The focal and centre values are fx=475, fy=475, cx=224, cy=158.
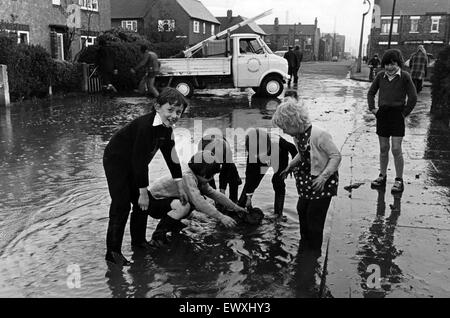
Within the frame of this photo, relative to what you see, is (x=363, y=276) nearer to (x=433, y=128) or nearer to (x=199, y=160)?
(x=199, y=160)

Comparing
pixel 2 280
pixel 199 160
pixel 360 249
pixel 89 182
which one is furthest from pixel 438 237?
pixel 89 182

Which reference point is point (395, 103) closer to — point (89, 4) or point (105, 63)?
point (105, 63)

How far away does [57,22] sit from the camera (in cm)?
2566

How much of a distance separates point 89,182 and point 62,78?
13.4m

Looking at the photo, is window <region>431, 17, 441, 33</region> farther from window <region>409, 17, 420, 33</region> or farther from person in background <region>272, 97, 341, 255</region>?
person in background <region>272, 97, 341, 255</region>

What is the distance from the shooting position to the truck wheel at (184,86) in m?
17.9

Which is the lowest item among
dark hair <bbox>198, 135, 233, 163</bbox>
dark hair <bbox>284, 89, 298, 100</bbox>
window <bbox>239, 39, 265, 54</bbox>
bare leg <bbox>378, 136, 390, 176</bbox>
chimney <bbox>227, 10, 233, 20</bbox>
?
dark hair <bbox>284, 89, 298, 100</bbox>

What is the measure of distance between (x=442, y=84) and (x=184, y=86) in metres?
9.33

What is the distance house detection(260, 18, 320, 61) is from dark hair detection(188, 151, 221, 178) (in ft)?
304

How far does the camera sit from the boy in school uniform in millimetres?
3764

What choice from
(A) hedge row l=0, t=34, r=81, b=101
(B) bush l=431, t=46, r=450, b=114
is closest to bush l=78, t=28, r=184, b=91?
(A) hedge row l=0, t=34, r=81, b=101

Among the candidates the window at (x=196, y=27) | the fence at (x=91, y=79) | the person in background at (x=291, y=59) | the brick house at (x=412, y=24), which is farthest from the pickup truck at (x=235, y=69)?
the brick house at (x=412, y=24)
